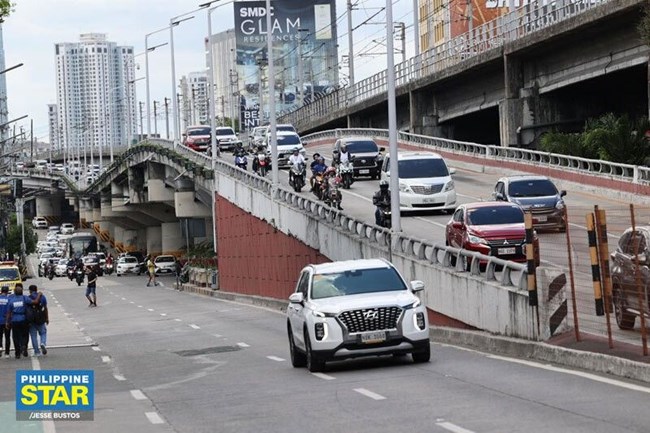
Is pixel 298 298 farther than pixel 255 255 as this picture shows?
No

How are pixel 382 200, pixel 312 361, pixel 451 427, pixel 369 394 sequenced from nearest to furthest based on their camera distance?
pixel 451 427 → pixel 369 394 → pixel 312 361 → pixel 382 200

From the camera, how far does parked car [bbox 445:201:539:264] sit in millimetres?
35188

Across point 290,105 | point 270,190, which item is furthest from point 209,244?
point 290,105

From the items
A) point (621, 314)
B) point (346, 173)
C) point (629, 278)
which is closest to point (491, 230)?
point (621, 314)

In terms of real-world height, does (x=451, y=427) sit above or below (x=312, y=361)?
above

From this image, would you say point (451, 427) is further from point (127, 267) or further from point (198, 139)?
point (127, 267)

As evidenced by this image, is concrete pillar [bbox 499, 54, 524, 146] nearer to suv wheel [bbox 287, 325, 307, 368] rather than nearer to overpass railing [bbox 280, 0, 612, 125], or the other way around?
overpass railing [bbox 280, 0, 612, 125]

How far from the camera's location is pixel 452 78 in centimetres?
8212

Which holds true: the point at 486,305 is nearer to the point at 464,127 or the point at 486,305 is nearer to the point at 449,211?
the point at 449,211

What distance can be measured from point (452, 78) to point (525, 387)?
213ft

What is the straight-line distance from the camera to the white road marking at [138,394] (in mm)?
21219

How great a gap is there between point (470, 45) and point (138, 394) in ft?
192

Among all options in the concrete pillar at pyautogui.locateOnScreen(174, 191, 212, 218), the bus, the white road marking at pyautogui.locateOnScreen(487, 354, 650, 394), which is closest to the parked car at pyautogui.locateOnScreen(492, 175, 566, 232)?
the white road marking at pyautogui.locateOnScreen(487, 354, 650, 394)

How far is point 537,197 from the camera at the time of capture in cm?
4372
